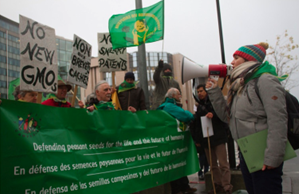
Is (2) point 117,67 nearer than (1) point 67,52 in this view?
Yes

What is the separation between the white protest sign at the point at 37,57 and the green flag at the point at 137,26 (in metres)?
2.28

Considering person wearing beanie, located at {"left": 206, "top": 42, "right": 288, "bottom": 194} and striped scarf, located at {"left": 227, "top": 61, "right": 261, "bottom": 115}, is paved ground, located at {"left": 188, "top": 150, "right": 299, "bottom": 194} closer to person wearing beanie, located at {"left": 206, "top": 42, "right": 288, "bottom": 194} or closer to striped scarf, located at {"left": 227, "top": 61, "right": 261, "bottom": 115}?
person wearing beanie, located at {"left": 206, "top": 42, "right": 288, "bottom": 194}

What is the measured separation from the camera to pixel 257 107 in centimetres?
244

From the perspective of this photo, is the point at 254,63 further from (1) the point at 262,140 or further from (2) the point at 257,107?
(1) the point at 262,140

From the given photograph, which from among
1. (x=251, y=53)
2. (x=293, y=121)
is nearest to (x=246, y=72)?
(x=251, y=53)

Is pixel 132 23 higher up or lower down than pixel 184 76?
higher up

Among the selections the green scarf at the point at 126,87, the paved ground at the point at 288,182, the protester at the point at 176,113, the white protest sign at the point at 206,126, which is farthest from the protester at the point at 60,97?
the paved ground at the point at 288,182

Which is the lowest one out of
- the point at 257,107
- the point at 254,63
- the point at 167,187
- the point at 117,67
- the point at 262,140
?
the point at 167,187

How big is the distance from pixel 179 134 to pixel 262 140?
8.22ft

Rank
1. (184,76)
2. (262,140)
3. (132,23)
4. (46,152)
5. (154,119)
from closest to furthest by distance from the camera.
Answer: (262,140) → (46,152) → (184,76) → (154,119) → (132,23)

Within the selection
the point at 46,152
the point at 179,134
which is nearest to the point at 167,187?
the point at 179,134

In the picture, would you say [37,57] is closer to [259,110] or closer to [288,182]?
[259,110]

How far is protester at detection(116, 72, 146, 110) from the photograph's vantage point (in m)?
5.69

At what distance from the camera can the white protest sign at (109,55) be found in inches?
237
